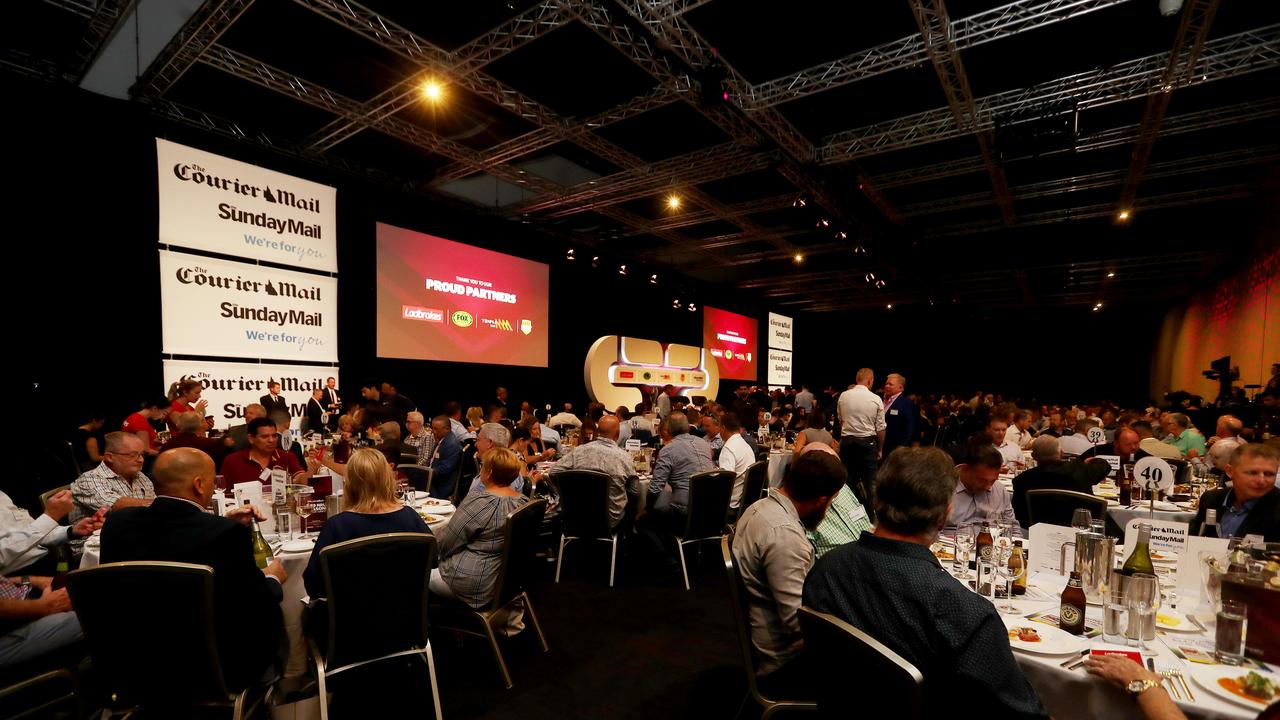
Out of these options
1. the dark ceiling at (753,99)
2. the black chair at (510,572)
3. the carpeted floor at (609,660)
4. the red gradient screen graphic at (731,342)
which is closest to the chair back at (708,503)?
the carpeted floor at (609,660)

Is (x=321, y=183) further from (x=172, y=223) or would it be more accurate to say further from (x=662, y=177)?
(x=662, y=177)

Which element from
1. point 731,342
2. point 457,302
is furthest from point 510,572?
point 731,342

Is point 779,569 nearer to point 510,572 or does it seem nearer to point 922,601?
point 922,601


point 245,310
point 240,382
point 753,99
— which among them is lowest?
point 240,382

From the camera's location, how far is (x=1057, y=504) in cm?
365

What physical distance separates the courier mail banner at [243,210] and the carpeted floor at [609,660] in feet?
19.0

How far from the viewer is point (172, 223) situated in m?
6.64

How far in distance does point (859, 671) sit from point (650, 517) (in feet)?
12.6

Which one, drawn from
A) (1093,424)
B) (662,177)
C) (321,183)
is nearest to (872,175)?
(662,177)

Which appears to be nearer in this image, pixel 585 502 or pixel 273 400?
pixel 585 502

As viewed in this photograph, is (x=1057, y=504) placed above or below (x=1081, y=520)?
below

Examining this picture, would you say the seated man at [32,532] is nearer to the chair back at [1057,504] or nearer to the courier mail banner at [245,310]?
the courier mail banner at [245,310]

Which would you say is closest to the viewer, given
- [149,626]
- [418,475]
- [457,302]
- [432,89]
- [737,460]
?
[149,626]

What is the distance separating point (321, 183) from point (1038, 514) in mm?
8798
